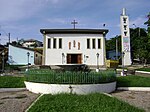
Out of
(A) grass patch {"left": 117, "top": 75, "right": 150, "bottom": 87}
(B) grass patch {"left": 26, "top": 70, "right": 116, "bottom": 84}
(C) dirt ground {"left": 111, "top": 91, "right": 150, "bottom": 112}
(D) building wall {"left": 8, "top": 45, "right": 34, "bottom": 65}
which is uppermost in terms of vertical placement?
(D) building wall {"left": 8, "top": 45, "right": 34, "bottom": 65}

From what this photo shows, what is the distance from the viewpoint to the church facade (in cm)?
3130

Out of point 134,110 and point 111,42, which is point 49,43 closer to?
point 134,110

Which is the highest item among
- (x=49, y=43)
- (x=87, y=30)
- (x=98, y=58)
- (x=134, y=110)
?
(x=87, y=30)

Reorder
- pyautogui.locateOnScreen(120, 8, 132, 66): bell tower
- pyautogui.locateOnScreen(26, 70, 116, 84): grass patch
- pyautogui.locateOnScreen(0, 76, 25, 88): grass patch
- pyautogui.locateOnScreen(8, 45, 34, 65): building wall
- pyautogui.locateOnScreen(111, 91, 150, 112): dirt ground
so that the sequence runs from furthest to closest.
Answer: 1. pyautogui.locateOnScreen(120, 8, 132, 66): bell tower
2. pyautogui.locateOnScreen(8, 45, 34, 65): building wall
3. pyautogui.locateOnScreen(0, 76, 25, 88): grass patch
4. pyautogui.locateOnScreen(26, 70, 116, 84): grass patch
5. pyautogui.locateOnScreen(111, 91, 150, 112): dirt ground

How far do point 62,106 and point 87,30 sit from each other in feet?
81.1

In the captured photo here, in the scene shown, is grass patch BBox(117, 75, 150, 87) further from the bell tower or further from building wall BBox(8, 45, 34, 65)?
building wall BBox(8, 45, 34, 65)

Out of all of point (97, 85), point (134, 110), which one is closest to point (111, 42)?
point (97, 85)

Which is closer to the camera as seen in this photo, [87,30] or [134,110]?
[134,110]

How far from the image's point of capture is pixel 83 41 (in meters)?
31.7

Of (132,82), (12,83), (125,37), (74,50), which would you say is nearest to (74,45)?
(74,50)

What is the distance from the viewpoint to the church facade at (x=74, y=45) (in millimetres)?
31297

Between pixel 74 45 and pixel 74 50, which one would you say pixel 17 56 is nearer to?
pixel 74 50

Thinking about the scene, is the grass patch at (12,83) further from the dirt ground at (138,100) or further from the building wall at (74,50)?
the building wall at (74,50)


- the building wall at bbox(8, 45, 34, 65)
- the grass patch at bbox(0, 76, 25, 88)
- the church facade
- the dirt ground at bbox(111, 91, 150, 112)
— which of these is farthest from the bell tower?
the dirt ground at bbox(111, 91, 150, 112)
